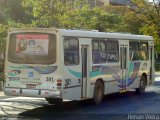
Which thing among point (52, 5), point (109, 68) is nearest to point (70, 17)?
point (52, 5)

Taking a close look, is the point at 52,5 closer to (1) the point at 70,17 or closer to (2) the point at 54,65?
(1) the point at 70,17

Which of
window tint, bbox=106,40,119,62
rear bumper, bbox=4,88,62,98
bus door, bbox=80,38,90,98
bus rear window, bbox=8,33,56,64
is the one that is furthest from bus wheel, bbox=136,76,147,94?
rear bumper, bbox=4,88,62,98

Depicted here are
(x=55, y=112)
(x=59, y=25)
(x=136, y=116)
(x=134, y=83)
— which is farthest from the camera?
(x=59, y=25)

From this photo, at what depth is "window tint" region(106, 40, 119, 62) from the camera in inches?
724

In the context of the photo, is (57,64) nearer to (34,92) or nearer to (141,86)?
(34,92)

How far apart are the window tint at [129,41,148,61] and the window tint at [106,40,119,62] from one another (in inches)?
63.5

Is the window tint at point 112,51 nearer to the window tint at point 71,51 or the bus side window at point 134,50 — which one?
the bus side window at point 134,50

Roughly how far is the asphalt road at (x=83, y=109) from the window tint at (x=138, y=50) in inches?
85.2

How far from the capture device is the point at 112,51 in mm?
18797

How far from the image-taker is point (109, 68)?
1839cm

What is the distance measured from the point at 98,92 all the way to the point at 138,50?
16.2ft

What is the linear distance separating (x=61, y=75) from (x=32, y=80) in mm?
1040

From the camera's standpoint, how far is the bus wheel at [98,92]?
679 inches

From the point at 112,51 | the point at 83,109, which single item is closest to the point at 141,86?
the point at 112,51
